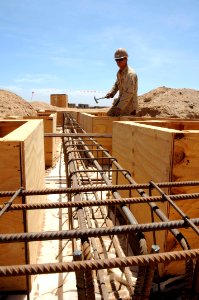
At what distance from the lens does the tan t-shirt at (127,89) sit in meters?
7.77

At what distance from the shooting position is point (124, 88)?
7.92 m

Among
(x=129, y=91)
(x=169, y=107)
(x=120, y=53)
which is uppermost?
(x=120, y=53)

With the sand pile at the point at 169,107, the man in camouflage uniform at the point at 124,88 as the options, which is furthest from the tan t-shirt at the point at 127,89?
the sand pile at the point at 169,107

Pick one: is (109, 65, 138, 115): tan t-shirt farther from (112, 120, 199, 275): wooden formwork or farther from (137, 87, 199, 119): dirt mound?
(137, 87, 199, 119): dirt mound

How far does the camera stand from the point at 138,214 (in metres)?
3.60

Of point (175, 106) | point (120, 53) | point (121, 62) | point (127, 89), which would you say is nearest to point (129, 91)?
point (127, 89)

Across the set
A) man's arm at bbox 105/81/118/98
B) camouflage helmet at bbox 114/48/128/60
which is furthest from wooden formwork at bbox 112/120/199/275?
man's arm at bbox 105/81/118/98

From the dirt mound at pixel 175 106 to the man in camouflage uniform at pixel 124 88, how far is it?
8.44 m

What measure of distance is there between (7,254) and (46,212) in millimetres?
2193

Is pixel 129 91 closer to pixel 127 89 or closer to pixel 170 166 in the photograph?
pixel 127 89

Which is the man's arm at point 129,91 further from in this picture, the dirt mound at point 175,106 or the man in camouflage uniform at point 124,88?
the dirt mound at point 175,106

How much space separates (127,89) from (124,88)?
97 millimetres

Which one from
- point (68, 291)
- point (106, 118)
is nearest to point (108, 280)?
point (68, 291)

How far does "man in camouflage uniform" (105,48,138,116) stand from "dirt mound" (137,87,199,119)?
844 cm
